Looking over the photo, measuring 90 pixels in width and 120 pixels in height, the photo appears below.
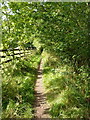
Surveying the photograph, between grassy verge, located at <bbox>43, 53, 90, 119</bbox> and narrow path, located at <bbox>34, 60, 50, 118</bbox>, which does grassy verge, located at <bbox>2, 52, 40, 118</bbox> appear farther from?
grassy verge, located at <bbox>43, 53, 90, 119</bbox>

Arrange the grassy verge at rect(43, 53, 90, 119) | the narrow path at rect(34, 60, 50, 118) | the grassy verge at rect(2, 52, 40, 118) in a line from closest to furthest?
the grassy verge at rect(43, 53, 90, 119)
the grassy verge at rect(2, 52, 40, 118)
the narrow path at rect(34, 60, 50, 118)

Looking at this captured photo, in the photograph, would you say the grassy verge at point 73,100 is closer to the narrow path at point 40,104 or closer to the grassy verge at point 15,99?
the narrow path at point 40,104

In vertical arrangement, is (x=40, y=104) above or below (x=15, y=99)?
below

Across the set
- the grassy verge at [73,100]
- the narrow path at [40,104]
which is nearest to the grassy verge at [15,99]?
the narrow path at [40,104]

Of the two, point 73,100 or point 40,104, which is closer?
point 73,100

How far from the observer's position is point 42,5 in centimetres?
332

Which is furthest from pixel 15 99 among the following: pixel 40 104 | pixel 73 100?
pixel 73 100

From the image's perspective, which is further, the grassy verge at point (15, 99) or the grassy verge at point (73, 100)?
the grassy verge at point (15, 99)

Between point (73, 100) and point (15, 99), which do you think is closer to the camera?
point (73, 100)

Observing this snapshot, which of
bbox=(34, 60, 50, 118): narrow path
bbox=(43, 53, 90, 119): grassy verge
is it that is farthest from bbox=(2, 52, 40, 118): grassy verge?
bbox=(43, 53, 90, 119): grassy verge

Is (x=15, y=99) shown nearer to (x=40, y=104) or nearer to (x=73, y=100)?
(x=40, y=104)

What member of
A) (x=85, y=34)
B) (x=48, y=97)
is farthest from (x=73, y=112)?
(x=85, y=34)

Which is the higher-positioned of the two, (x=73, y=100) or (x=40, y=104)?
(x=73, y=100)

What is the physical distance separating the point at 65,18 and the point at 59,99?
2.41 meters
